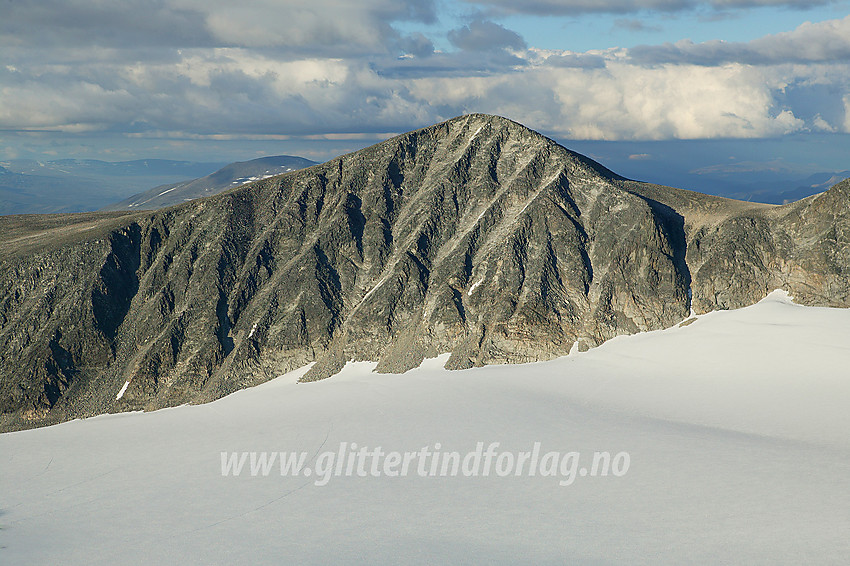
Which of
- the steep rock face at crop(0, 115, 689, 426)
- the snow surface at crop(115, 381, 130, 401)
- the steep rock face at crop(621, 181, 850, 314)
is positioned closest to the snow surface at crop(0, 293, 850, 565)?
the steep rock face at crop(621, 181, 850, 314)

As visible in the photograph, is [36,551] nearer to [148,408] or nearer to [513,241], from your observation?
[148,408]

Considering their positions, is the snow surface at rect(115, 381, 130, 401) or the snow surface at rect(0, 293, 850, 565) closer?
the snow surface at rect(0, 293, 850, 565)

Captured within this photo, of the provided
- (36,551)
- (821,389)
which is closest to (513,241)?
(821,389)

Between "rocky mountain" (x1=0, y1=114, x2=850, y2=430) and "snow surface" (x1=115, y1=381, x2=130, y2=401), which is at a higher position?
"rocky mountain" (x1=0, y1=114, x2=850, y2=430)

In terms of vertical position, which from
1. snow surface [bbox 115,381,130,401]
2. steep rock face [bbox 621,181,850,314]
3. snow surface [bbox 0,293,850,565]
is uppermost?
steep rock face [bbox 621,181,850,314]

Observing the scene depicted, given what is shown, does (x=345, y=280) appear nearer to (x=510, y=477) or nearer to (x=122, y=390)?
(x=122, y=390)

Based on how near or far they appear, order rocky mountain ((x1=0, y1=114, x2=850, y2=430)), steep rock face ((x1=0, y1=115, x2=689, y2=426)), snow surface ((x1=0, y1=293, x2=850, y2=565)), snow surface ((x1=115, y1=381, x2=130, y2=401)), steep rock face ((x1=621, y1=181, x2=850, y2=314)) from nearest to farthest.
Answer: snow surface ((x1=0, y1=293, x2=850, y2=565))
steep rock face ((x1=621, y1=181, x2=850, y2=314))
snow surface ((x1=115, y1=381, x2=130, y2=401))
rocky mountain ((x1=0, y1=114, x2=850, y2=430))
steep rock face ((x1=0, y1=115, x2=689, y2=426))

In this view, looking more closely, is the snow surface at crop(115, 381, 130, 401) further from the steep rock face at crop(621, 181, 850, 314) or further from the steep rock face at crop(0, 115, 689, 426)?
the steep rock face at crop(621, 181, 850, 314)

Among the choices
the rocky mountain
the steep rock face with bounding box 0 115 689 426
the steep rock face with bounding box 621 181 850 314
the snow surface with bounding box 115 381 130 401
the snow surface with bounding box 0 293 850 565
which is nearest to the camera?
the snow surface with bounding box 0 293 850 565
